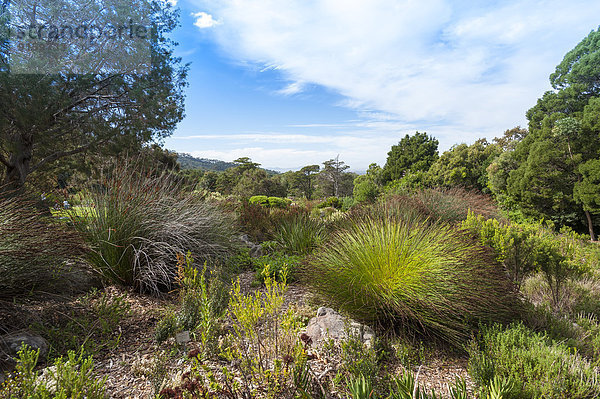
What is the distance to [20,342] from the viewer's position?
2.01 metres

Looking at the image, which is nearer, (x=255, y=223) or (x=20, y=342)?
(x=20, y=342)

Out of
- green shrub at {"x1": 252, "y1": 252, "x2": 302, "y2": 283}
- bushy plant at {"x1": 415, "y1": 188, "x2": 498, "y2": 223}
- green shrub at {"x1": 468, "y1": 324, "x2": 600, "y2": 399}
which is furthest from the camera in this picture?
bushy plant at {"x1": 415, "y1": 188, "x2": 498, "y2": 223}

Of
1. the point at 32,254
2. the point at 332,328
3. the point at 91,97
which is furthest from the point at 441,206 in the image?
the point at 91,97

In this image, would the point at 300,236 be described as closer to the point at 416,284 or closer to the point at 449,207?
the point at 416,284

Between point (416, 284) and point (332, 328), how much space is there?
2.78 ft

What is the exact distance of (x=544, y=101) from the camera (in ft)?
46.6

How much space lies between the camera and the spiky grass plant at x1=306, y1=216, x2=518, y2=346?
2447 mm

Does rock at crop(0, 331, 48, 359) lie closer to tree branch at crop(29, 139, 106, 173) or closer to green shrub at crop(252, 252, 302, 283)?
green shrub at crop(252, 252, 302, 283)

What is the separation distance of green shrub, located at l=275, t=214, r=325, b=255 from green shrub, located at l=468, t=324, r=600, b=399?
11.4 feet

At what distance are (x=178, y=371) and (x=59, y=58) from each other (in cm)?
1240

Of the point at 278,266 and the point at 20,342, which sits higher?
the point at 20,342

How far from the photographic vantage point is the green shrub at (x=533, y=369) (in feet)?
5.55

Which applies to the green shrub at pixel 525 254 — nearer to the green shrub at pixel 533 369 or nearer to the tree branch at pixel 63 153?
Answer: the green shrub at pixel 533 369

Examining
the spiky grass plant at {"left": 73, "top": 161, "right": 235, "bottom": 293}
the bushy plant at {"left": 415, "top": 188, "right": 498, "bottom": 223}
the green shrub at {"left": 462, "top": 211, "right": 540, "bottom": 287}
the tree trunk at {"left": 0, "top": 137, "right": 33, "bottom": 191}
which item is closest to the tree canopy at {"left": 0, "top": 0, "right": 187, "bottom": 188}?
the tree trunk at {"left": 0, "top": 137, "right": 33, "bottom": 191}
